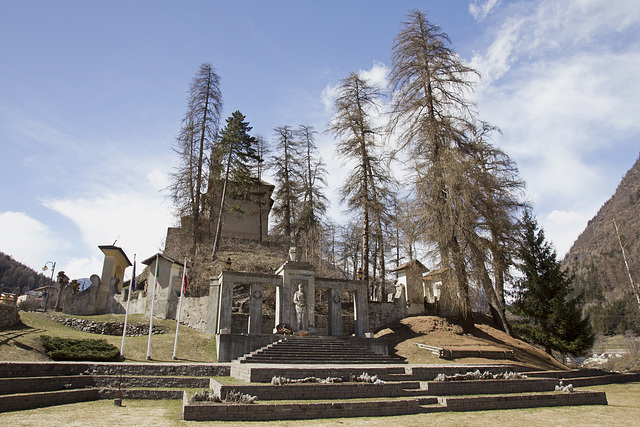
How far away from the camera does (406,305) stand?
→ 25.6 meters

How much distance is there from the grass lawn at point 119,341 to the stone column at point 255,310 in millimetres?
2009

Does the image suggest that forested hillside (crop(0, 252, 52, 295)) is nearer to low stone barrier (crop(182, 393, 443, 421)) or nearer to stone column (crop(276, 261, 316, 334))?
stone column (crop(276, 261, 316, 334))

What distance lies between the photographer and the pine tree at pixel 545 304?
21.8m

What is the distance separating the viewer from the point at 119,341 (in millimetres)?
18125

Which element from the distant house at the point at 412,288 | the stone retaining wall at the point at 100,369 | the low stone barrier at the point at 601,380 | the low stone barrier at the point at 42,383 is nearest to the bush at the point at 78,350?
the stone retaining wall at the point at 100,369

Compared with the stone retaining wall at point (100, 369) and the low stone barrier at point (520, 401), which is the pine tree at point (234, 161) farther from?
the low stone barrier at point (520, 401)

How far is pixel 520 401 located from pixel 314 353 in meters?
8.86

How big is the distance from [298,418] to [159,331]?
14402 mm

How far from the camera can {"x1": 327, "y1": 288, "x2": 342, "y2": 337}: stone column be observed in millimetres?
21844

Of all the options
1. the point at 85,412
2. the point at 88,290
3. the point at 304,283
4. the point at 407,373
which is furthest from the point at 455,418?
the point at 88,290

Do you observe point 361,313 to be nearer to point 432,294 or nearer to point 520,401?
point 432,294

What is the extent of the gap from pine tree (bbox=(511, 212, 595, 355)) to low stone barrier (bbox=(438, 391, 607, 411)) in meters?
12.0

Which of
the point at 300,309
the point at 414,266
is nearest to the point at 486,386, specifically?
the point at 300,309

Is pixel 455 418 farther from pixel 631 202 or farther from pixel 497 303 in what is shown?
pixel 631 202
